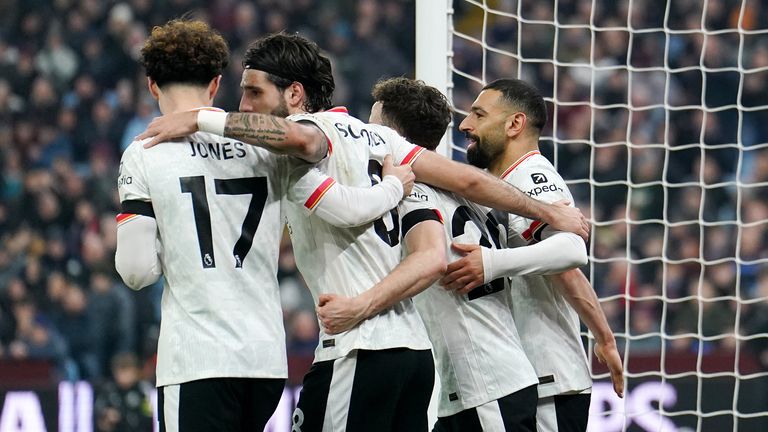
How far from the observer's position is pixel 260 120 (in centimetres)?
280

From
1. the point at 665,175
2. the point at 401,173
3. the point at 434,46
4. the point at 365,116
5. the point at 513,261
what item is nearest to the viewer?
the point at 401,173

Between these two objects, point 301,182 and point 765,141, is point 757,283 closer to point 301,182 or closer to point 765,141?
point 765,141

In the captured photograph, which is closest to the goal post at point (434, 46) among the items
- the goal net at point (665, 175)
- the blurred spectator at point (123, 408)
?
the goal net at point (665, 175)

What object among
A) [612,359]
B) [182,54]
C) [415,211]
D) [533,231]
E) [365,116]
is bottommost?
[612,359]

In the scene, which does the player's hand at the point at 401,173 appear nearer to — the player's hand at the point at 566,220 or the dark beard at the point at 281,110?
the dark beard at the point at 281,110

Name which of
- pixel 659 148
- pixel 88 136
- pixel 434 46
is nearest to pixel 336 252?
pixel 434 46

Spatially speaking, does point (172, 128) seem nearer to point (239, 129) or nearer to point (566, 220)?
point (239, 129)

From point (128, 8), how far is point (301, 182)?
326 inches

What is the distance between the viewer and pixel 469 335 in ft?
11.1

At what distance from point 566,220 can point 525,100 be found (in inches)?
23.1

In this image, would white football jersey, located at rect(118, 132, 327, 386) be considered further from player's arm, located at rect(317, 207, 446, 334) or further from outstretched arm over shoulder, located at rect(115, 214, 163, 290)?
player's arm, located at rect(317, 207, 446, 334)

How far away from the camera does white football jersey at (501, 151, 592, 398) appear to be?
11.9 feet

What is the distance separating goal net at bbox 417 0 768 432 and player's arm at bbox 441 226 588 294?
3771 millimetres

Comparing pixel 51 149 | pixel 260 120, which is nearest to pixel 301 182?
pixel 260 120
